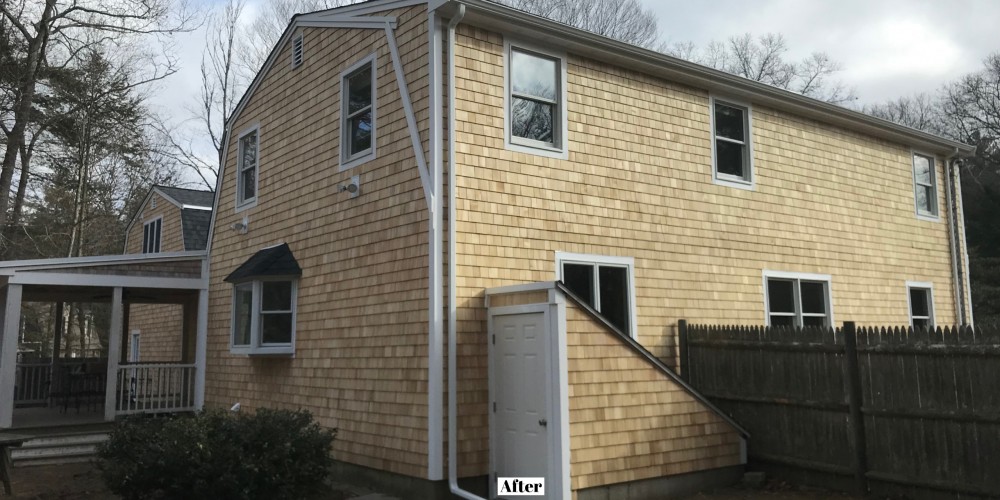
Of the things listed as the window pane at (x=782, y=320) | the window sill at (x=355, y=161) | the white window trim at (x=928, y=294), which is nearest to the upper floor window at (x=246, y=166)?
the window sill at (x=355, y=161)

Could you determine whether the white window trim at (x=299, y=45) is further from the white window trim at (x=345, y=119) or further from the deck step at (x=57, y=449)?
the deck step at (x=57, y=449)

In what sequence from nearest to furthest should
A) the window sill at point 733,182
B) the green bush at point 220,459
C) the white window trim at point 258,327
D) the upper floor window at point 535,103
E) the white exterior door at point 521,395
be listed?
the green bush at point 220,459 → the white exterior door at point 521,395 → the upper floor window at point 535,103 → the white window trim at point 258,327 → the window sill at point 733,182

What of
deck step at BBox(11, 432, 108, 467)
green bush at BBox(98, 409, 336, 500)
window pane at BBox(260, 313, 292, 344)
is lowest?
deck step at BBox(11, 432, 108, 467)

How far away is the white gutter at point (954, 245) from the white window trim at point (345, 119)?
1250 cm

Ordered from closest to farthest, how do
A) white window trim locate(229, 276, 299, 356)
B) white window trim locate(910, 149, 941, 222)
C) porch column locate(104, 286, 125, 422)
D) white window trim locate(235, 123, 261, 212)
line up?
white window trim locate(229, 276, 299, 356)
porch column locate(104, 286, 125, 422)
white window trim locate(235, 123, 261, 212)
white window trim locate(910, 149, 941, 222)

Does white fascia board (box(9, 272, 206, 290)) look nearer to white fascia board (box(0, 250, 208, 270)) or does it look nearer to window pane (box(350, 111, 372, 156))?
white fascia board (box(0, 250, 208, 270))

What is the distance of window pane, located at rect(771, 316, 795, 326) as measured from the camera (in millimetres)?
11867

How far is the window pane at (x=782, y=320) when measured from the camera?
467 inches

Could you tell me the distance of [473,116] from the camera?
868 centimetres

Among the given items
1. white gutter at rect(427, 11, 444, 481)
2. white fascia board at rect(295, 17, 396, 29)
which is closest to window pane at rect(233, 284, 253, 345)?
white fascia board at rect(295, 17, 396, 29)

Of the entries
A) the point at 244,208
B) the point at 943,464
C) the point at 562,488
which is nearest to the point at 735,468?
the point at 943,464

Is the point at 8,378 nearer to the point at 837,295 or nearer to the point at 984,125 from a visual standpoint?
the point at 837,295

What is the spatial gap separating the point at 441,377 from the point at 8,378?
7849 millimetres

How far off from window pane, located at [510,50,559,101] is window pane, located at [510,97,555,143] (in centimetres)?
13
